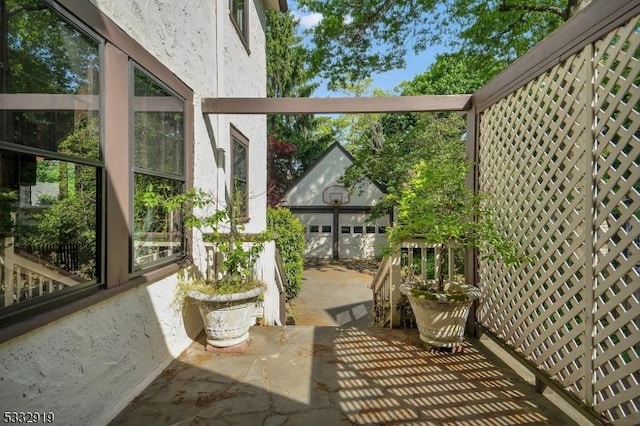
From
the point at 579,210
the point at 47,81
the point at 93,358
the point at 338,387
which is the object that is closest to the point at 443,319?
the point at 338,387

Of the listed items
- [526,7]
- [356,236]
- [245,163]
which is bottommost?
[356,236]

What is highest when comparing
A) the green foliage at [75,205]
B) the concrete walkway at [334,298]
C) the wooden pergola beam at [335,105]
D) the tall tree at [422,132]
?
the tall tree at [422,132]

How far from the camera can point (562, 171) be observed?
218 centimetres

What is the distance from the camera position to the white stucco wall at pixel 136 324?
154cm

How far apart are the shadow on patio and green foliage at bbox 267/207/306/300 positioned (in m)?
4.74

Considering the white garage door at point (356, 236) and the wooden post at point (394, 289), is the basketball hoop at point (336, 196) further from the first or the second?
the wooden post at point (394, 289)

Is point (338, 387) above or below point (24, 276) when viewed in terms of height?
below

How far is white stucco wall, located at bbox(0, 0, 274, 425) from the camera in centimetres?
154

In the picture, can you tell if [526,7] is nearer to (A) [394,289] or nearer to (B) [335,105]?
(B) [335,105]

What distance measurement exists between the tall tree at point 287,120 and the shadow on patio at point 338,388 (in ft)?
37.9

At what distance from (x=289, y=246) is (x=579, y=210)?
261 inches

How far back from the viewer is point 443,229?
2.75m

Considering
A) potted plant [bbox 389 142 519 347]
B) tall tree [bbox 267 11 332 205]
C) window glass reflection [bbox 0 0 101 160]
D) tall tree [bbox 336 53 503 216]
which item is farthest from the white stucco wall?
tall tree [bbox 267 11 332 205]

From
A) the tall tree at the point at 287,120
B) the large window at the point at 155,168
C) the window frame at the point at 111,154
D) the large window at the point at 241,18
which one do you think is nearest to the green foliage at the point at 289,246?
the large window at the point at 241,18
